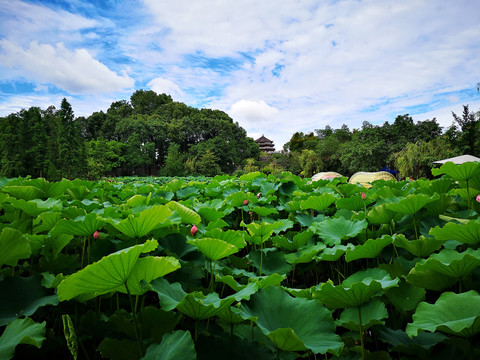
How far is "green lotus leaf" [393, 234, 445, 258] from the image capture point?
880 mm

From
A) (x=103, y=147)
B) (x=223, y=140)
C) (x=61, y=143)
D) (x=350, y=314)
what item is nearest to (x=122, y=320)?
(x=350, y=314)

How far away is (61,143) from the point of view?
20844 millimetres

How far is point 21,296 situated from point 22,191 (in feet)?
2.50

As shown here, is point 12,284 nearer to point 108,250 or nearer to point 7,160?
point 108,250

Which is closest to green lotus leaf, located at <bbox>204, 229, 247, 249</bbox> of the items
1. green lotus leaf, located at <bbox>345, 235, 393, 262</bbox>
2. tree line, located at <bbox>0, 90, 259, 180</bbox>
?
green lotus leaf, located at <bbox>345, 235, 393, 262</bbox>

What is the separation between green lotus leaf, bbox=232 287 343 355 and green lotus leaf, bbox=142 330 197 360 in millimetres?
121

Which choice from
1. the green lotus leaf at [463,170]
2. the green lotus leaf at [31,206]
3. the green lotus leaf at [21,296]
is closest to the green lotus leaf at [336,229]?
the green lotus leaf at [463,170]

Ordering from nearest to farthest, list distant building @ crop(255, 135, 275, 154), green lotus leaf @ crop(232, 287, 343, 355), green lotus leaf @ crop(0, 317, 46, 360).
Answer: green lotus leaf @ crop(0, 317, 46, 360)
green lotus leaf @ crop(232, 287, 343, 355)
distant building @ crop(255, 135, 275, 154)

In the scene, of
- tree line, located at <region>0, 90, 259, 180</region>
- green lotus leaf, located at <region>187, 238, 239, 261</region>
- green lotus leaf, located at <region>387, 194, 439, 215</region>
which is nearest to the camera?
green lotus leaf, located at <region>187, 238, 239, 261</region>

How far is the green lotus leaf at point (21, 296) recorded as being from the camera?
638 millimetres

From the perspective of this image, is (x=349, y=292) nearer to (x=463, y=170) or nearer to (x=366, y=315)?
(x=366, y=315)

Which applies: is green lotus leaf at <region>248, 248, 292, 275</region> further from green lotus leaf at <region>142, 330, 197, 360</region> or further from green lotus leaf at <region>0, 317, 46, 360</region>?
green lotus leaf at <region>0, 317, 46, 360</region>

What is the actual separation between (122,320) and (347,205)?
1206mm

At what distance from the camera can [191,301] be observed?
0.56 meters
